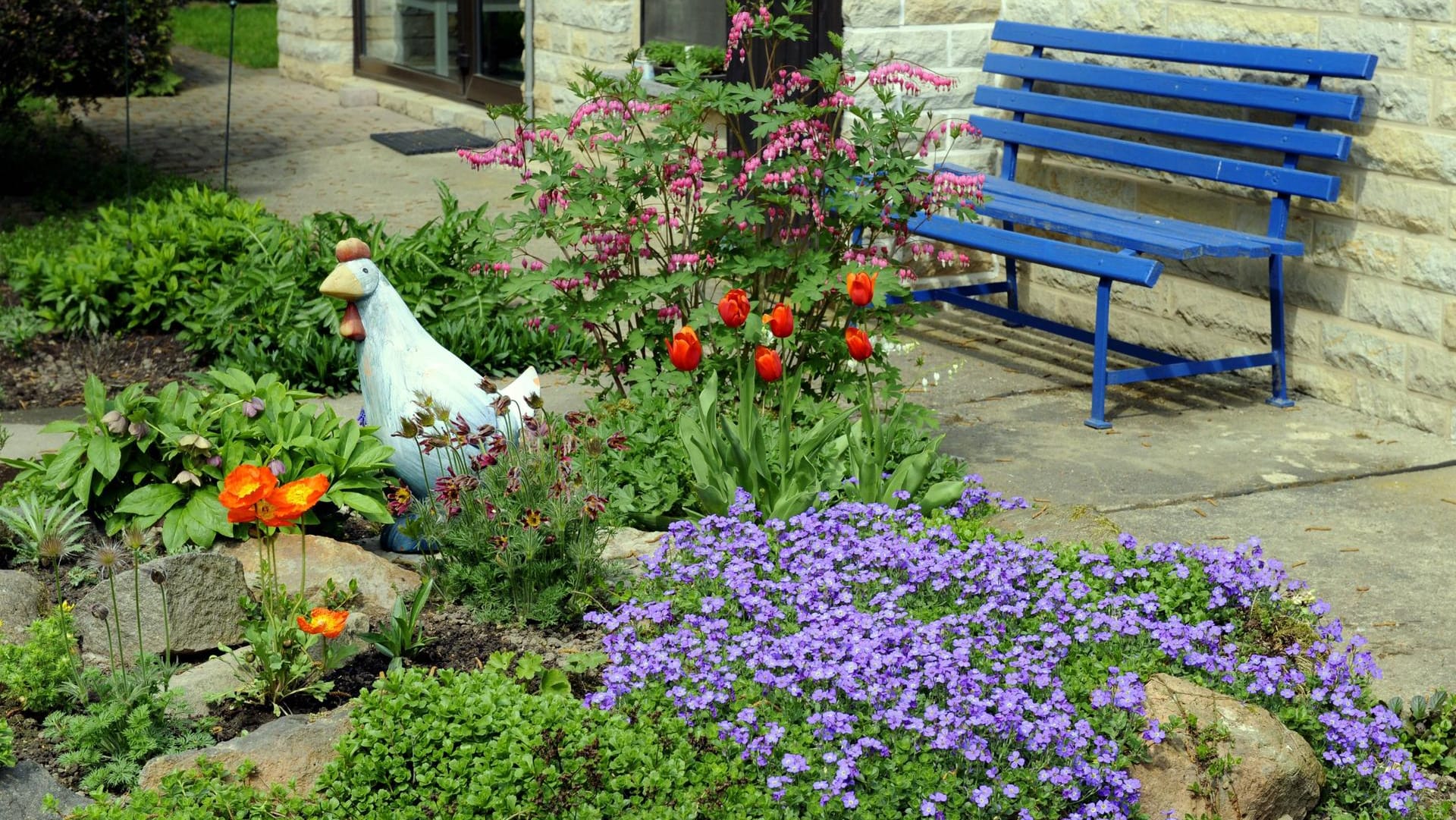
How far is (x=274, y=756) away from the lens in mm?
3066

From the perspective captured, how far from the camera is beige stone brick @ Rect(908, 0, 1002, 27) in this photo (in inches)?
286

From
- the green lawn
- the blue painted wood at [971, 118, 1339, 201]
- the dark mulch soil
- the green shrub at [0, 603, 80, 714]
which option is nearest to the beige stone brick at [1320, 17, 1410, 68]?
the blue painted wood at [971, 118, 1339, 201]

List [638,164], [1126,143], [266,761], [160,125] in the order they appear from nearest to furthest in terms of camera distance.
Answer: [266,761]
[638,164]
[1126,143]
[160,125]

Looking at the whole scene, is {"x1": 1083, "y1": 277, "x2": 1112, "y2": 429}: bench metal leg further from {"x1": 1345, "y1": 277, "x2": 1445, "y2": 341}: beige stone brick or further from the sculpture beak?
the sculpture beak

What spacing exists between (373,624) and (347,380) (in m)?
2.55

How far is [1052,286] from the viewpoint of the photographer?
7.35 m

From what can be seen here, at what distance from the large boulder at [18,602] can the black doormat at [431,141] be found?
7449 millimetres

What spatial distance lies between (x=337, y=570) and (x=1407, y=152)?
4028 millimetres

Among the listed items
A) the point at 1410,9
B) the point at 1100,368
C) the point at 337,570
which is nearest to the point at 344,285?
the point at 337,570

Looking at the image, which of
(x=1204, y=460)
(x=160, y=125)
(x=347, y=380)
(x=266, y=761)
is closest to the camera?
(x=266, y=761)

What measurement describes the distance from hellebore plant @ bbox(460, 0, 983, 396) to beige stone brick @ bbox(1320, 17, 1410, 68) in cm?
184

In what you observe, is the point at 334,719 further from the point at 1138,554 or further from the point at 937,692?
the point at 1138,554

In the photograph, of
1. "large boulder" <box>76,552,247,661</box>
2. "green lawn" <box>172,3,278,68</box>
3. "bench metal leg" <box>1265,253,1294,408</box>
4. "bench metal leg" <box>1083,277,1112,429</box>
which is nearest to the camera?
"large boulder" <box>76,552,247,661</box>

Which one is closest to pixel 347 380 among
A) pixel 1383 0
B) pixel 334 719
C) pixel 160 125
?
pixel 334 719
